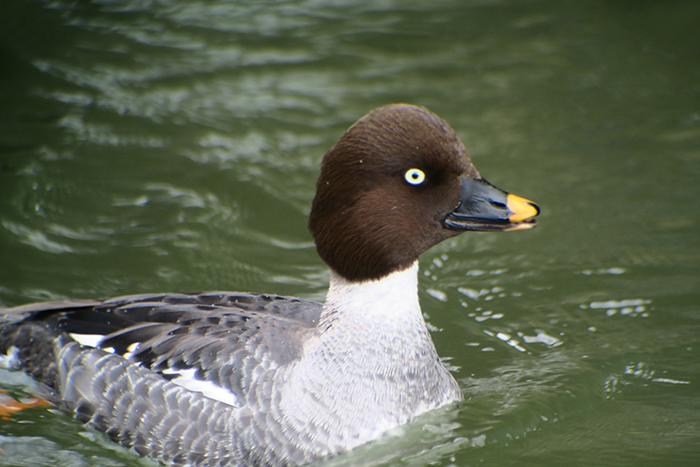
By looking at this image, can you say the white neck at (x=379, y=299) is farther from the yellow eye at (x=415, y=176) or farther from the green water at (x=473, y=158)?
the green water at (x=473, y=158)

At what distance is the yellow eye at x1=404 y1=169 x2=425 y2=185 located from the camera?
14.3 ft

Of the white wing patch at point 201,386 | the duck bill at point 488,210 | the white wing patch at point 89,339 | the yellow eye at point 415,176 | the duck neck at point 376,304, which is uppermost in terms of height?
the yellow eye at point 415,176

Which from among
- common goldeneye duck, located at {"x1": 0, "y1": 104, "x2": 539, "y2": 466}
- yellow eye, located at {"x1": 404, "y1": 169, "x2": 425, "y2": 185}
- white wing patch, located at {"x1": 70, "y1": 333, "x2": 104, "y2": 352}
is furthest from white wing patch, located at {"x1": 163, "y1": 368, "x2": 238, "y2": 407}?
yellow eye, located at {"x1": 404, "y1": 169, "x2": 425, "y2": 185}

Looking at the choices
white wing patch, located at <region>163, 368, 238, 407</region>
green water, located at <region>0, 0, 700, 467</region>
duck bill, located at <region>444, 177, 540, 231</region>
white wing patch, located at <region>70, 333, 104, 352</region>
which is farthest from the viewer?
green water, located at <region>0, 0, 700, 467</region>

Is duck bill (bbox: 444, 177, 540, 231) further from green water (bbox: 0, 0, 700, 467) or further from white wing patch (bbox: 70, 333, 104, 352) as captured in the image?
white wing patch (bbox: 70, 333, 104, 352)

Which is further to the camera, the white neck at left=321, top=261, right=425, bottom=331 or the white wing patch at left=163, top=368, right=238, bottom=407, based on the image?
the white neck at left=321, top=261, right=425, bottom=331

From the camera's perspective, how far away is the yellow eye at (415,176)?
436 centimetres

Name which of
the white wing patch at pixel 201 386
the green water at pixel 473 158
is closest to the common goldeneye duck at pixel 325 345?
the white wing patch at pixel 201 386

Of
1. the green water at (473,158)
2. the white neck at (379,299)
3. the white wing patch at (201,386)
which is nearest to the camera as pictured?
the white wing patch at (201,386)

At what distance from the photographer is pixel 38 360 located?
16.5 ft

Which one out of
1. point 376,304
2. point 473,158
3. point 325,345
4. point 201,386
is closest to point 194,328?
point 201,386

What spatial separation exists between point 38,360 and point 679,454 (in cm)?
409

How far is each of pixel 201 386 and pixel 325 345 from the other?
2.55 ft

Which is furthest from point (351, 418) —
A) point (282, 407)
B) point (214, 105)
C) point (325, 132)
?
point (214, 105)
